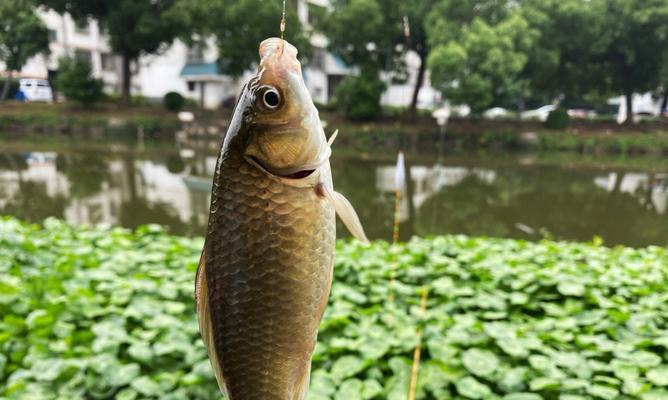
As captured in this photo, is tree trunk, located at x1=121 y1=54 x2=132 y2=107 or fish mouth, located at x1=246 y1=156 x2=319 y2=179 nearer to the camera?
fish mouth, located at x1=246 y1=156 x2=319 y2=179

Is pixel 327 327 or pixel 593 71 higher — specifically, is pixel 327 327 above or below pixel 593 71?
below

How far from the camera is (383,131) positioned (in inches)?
810

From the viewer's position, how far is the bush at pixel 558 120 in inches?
860

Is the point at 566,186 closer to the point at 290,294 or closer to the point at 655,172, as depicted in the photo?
the point at 655,172

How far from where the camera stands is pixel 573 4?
64.7 feet

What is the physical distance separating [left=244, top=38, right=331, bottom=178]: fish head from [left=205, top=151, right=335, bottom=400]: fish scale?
1.3 inches

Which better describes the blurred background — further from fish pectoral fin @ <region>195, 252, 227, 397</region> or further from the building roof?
fish pectoral fin @ <region>195, 252, 227, 397</region>

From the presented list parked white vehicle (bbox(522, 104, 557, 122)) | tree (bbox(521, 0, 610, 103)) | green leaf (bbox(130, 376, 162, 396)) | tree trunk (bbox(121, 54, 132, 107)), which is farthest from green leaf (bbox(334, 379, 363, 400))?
parked white vehicle (bbox(522, 104, 557, 122))

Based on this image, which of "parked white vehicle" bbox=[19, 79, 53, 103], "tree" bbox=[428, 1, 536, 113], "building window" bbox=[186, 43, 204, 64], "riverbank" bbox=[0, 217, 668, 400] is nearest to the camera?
"riverbank" bbox=[0, 217, 668, 400]

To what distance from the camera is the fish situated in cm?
72

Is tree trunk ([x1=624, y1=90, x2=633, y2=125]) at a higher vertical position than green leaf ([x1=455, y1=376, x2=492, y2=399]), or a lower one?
higher

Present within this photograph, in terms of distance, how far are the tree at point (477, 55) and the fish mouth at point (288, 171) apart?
17.6 m

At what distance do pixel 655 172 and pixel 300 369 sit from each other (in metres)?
17.6

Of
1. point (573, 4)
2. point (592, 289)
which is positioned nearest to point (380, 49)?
point (573, 4)
